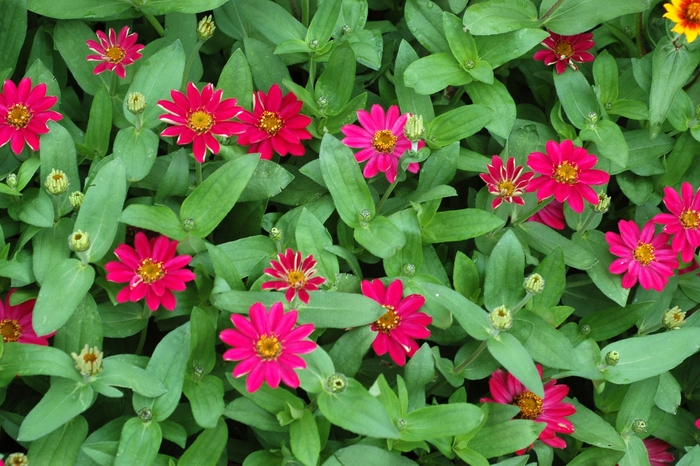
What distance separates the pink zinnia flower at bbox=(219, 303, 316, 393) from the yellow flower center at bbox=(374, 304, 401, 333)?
197 millimetres

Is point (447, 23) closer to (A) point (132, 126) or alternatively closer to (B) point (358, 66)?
(B) point (358, 66)

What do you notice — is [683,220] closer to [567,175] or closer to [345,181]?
[567,175]

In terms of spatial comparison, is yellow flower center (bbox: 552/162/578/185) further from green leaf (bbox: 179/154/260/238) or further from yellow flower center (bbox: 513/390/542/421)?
green leaf (bbox: 179/154/260/238)

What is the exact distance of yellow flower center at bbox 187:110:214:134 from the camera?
54.7 inches

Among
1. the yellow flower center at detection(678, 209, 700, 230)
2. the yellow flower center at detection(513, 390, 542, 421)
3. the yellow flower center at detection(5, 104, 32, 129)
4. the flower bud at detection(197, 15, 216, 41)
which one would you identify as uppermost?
the flower bud at detection(197, 15, 216, 41)

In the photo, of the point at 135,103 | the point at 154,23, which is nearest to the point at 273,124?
the point at 135,103

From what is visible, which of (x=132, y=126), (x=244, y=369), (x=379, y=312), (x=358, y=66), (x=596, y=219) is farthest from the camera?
(x=358, y=66)

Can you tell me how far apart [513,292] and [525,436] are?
0.88 feet

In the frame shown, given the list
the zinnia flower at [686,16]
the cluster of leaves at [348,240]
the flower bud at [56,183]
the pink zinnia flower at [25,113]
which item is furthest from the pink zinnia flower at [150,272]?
the zinnia flower at [686,16]

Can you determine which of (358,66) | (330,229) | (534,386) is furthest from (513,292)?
(358,66)

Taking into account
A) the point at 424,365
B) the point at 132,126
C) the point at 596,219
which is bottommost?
the point at 424,365

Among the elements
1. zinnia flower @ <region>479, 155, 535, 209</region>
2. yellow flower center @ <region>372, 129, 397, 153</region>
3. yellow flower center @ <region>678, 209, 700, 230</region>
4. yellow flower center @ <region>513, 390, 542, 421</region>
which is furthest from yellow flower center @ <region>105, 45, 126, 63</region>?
yellow flower center @ <region>678, 209, 700, 230</region>

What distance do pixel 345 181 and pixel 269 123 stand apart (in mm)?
204

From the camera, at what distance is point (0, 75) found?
156cm
